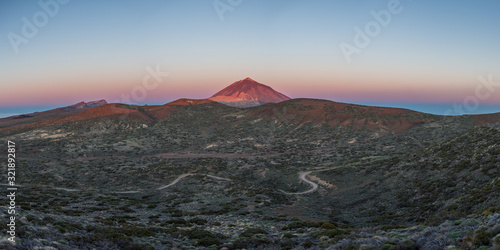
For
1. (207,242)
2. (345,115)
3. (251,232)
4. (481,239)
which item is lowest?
(251,232)

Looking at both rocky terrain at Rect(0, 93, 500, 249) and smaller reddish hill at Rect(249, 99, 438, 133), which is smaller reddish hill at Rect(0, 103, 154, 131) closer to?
rocky terrain at Rect(0, 93, 500, 249)

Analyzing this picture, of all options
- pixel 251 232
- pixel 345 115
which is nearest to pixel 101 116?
pixel 345 115

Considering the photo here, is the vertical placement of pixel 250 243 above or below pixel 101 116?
below

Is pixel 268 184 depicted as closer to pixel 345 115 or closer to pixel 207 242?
pixel 207 242

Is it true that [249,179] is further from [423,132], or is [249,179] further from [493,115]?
[493,115]

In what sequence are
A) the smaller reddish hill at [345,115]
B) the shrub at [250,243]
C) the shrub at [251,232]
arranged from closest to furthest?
the shrub at [250,243] < the shrub at [251,232] < the smaller reddish hill at [345,115]

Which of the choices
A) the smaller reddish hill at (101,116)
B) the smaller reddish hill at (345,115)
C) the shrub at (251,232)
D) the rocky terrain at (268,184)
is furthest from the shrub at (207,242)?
the smaller reddish hill at (101,116)

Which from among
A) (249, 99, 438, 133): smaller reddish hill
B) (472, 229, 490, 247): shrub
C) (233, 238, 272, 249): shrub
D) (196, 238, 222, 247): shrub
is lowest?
(196, 238, 222, 247): shrub

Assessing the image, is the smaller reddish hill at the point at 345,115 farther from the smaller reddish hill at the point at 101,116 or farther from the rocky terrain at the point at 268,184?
the smaller reddish hill at the point at 101,116

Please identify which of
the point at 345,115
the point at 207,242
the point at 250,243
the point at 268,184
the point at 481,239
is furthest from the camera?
the point at 345,115

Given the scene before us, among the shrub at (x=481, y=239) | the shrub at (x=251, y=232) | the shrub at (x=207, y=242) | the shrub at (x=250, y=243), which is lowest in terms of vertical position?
the shrub at (x=251, y=232)

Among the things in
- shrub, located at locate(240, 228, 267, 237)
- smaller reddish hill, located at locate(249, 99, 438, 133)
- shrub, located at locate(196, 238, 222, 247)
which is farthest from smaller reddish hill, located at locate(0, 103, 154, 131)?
shrub, located at locate(196, 238, 222, 247)

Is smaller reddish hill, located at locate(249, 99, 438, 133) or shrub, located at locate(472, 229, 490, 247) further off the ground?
smaller reddish hill, located at locate(249, 99, 438, 133)
